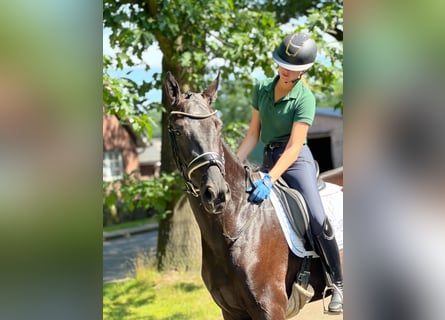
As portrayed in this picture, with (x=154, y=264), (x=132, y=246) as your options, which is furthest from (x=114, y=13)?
(x=132, y=246)

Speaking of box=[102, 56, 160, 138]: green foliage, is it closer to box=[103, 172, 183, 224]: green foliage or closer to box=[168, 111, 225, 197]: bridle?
box=[103, 172, 183, 224]: green foliage

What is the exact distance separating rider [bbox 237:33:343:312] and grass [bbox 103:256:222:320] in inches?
123

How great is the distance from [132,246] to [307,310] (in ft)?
40.3

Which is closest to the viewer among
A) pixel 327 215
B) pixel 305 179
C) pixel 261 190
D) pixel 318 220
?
pixel 261 190

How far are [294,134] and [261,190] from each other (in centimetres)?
44

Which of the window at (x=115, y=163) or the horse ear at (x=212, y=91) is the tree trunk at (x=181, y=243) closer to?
the horse ear at (x=212, y=91)

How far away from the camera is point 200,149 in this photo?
2.80 meters

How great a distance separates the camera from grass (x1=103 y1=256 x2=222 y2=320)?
6.63m

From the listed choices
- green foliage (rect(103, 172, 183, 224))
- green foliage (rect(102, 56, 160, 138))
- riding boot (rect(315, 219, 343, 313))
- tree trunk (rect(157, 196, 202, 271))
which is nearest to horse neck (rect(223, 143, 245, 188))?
riding boot (rect(315, 219, 343, 313))

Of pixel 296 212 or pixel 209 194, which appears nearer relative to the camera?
Answer: pixel 209 194

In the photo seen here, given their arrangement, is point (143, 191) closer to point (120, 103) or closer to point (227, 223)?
point (120, 103)

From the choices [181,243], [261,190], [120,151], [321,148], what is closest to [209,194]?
[261,190]

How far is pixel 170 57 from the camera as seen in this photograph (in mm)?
7438
